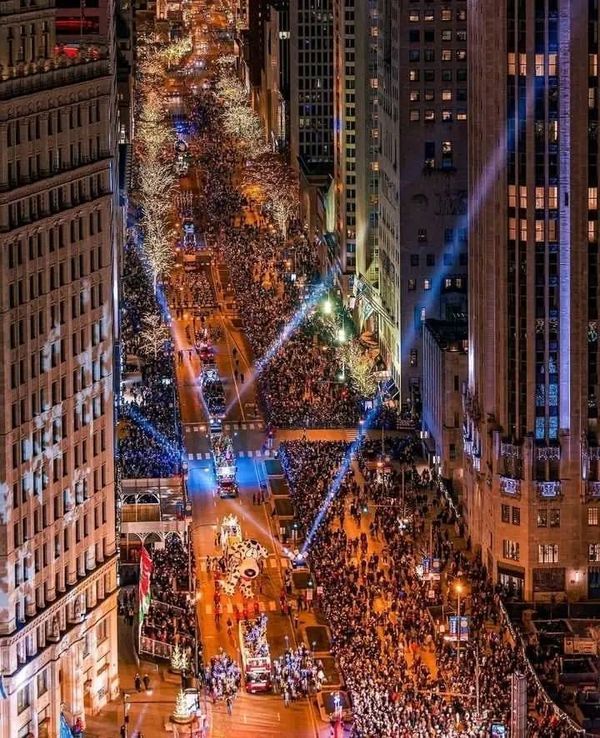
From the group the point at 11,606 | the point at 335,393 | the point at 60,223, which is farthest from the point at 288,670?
the point at 335,393

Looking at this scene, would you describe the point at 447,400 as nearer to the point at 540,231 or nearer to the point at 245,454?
the point at 245,454

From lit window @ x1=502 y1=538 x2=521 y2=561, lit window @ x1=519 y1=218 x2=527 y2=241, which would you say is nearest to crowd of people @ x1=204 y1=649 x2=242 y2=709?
lit window @ x1=502 y1=538 x2=521 y2=561

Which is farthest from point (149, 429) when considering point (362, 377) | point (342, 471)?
point (362, 377)

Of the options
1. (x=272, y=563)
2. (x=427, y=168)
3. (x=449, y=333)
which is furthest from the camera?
(x=427, y=168)

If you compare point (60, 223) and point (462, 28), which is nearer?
point (60, 223)

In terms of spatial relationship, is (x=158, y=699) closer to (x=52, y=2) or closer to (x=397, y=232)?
(x=52, y=2)

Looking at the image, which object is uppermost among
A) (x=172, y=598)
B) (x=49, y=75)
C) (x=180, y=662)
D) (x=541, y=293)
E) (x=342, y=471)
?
(x=49, y=75)
